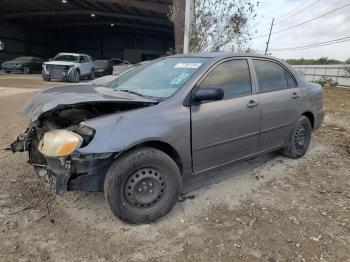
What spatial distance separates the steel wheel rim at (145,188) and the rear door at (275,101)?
5.57ft

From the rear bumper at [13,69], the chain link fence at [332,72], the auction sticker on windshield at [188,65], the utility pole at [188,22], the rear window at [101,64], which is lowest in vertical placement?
the chain link fence at [332,72]

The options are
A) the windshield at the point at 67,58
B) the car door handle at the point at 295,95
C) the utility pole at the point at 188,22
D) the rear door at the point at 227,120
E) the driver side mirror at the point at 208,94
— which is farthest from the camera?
the windshield at the point at 67,58

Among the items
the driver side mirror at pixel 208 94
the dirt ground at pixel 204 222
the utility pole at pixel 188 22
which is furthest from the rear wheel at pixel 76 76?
the driver side mirror at pixel 208 94

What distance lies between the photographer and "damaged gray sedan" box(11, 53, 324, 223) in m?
3.19

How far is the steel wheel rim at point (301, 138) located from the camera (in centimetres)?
539

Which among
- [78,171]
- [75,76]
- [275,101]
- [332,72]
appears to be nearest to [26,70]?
[75,76]

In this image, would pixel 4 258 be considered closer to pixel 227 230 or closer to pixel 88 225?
pixel 88 225

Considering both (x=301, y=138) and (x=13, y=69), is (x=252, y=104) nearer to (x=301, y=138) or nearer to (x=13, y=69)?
(x=301, y=138)

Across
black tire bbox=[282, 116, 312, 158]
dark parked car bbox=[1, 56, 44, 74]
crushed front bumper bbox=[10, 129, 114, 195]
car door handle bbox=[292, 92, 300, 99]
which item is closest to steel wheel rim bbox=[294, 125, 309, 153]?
black tire bbox=[282, 116, 312, 158]

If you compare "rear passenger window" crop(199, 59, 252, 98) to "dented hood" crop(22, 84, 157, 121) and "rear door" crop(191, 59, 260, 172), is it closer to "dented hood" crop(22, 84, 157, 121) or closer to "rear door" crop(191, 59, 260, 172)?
"rear door" crop(191, 59, 260, 172)

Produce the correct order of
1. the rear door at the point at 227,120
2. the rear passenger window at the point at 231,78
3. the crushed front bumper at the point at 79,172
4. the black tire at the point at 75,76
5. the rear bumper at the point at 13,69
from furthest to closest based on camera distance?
1. the rear bumper at the point at 13,69
2. the black tire at the point at 75,76
3. the rear passenger window at the point at 231,78
4. the rear door at the point at 227,120
5. the crushed front bumper at the point at 79,172

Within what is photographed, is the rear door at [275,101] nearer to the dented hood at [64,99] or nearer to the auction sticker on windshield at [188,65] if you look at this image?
the auction sticker on windshield at [188,65]

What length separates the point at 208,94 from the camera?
3.67 m

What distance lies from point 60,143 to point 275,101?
286 centimetres
